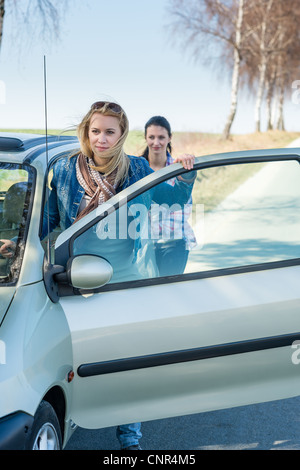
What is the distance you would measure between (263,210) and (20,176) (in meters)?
1.34

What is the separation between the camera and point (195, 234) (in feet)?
9.09

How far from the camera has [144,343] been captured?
2406 mm

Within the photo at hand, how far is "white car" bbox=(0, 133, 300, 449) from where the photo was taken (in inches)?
90.5

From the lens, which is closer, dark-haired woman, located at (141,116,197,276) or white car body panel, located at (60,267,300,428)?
white car body panel, located at (60,267,300,428)

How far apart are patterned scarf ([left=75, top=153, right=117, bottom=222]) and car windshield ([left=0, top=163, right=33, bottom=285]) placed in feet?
0.84

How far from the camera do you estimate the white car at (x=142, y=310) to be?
7.54 ft

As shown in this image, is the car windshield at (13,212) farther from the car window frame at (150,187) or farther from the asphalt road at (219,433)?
the asphalt road at (219,433)

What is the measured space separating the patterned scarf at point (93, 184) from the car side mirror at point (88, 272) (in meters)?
0.44

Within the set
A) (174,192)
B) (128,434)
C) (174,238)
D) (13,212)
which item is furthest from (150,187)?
(128,434)

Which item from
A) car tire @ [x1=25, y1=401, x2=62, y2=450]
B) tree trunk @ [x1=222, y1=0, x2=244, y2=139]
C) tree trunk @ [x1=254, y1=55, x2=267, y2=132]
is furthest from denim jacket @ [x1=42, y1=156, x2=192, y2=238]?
tree trunk @ [x1=254, y1=55, x2=267, y2=132]

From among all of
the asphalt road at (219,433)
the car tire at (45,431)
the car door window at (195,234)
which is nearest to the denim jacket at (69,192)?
the car door window at (195,234)

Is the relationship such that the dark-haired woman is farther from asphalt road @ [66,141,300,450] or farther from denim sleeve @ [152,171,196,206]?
asphalt road @ [66,141,300,450]

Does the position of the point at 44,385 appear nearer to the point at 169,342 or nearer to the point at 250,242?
the point at 169,342
